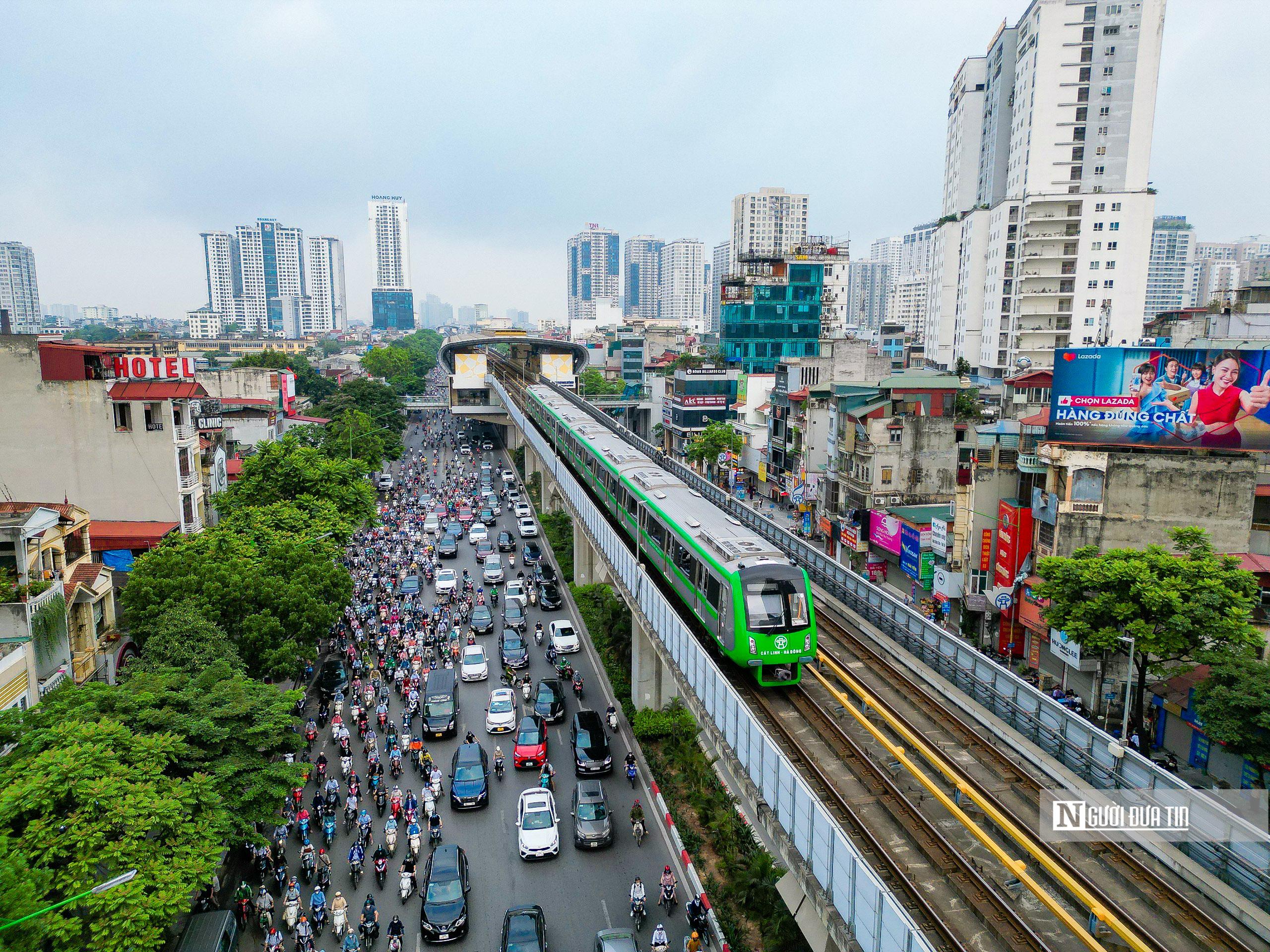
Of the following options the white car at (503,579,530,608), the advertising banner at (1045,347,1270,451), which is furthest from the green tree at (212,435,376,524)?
the advertising banner at (1045,347,1270,451)

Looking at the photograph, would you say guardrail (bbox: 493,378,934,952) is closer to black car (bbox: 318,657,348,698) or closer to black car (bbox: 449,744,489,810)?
black car (bbox: 449,744,489,810)

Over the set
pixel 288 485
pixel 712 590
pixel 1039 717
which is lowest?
pixel 1039 717

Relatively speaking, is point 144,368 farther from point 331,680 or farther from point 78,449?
point 331,680

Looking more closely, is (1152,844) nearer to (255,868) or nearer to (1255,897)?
(1255,897)

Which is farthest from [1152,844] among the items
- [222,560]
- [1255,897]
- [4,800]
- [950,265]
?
[950,265]

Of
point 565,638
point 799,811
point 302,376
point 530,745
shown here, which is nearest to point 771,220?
point 302,376

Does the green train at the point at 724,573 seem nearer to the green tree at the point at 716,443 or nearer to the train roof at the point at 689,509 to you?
the train roof at the point at 689,509

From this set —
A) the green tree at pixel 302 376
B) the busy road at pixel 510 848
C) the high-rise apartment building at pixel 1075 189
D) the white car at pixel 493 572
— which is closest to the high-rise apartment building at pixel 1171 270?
A: the high-rise apartment building at pixel 1075 189
